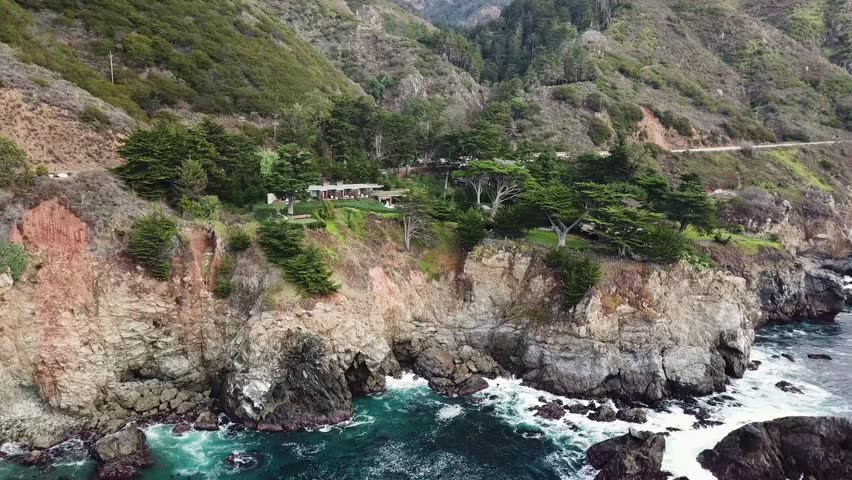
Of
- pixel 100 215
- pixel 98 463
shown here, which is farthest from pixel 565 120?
pixel 98 463

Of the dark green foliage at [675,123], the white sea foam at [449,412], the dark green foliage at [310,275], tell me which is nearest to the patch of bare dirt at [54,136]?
the dark green foliage at [310,275]

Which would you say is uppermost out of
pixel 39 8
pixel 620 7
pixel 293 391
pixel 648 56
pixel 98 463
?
pixel 620 7

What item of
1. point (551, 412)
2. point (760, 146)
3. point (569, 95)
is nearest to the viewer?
point (551, 412)

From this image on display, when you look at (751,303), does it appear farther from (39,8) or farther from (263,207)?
(39,8)

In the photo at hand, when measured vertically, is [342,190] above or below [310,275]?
above

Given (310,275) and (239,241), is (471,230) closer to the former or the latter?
(310,275)

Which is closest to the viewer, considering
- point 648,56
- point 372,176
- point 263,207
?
point 263,207

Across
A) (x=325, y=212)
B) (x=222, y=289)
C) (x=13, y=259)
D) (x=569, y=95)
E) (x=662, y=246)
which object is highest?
(x=569, y=95)

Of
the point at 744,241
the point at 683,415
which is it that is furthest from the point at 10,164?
the point at 744,241
